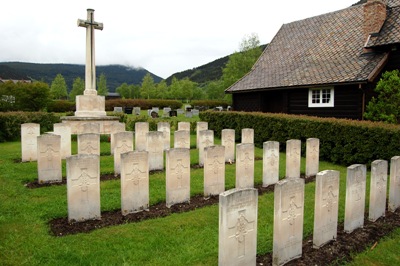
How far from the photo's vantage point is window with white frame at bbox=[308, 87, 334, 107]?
1722 cm

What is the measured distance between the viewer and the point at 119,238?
500 centimetres

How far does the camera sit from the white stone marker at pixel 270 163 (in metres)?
8.69

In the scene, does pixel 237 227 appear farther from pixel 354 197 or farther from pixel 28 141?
pixel 28 141

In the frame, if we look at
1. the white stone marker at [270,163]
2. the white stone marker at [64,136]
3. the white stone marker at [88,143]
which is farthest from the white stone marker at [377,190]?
the white stone marker at [64,136]

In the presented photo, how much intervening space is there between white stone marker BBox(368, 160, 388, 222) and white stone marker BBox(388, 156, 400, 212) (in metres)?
0.58

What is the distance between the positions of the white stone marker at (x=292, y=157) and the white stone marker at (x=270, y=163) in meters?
0.57

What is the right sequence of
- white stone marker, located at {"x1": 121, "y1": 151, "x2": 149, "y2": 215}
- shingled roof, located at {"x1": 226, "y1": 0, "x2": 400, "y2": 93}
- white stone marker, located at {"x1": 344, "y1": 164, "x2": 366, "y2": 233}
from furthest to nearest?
shingled roof, located at {"x1": 226, "y1": 0, "x2": 400, "y2": 93}
white stone marker, located at {"x1": 121, "y1": 151, "x2": 149, "y2": 215}
white stone marker, located at {"x1": 344, "y1": 164, "x2": 366, "y2": 233}

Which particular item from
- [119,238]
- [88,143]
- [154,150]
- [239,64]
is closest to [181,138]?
[154,150]

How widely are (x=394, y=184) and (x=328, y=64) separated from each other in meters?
12.6

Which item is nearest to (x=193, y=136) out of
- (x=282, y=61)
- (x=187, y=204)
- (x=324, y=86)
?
(x=324, y=86)

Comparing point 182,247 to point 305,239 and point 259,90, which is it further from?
point 259,90

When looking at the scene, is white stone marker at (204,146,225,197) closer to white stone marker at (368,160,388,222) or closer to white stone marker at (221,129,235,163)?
white stone marker at (368,160,388,222)

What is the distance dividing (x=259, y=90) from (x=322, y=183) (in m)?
16.3

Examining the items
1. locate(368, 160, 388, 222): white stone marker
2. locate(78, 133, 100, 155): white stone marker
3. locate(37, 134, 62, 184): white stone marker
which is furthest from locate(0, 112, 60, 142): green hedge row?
locate(368, 160, 388, 222): white stone marker
